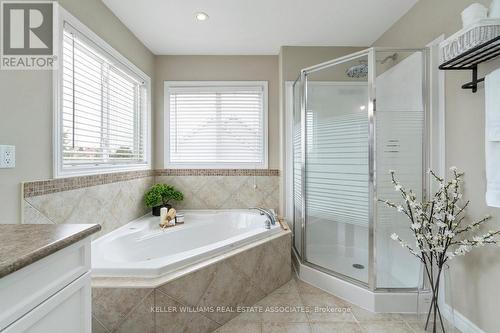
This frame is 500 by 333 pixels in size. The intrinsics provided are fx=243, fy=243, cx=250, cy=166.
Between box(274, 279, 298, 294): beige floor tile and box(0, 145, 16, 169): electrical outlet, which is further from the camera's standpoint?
box(274, 279, 298, 294): beige floor tile

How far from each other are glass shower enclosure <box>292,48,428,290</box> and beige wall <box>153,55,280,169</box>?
70 centimetres

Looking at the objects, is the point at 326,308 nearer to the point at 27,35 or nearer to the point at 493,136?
the point at 493,136

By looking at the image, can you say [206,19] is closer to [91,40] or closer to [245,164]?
[91,40]

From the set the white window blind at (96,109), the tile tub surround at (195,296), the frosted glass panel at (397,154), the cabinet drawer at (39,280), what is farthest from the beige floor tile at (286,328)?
the white window blind at (96,109)

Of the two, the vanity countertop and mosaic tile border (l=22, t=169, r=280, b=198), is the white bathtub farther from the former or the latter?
the vanity countertop

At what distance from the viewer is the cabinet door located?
2.15ft

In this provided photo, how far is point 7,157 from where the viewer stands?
125cm

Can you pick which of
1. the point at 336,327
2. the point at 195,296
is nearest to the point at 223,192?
the point at 195,296

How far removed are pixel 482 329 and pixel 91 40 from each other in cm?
337

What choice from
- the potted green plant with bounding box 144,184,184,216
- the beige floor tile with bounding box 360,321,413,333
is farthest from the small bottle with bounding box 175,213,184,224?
the beige floor tile with bounding box 360,321,413,333

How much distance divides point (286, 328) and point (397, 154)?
1566mm

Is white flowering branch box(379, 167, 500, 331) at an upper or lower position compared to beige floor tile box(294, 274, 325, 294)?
upper

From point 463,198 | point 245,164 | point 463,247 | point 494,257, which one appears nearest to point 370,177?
point 463,198

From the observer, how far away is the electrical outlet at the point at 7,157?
1.22m
